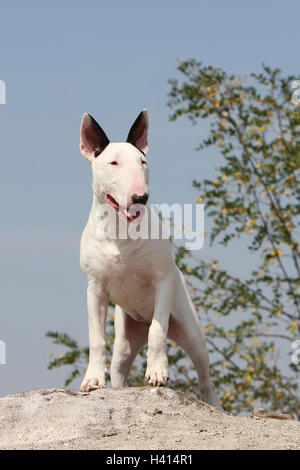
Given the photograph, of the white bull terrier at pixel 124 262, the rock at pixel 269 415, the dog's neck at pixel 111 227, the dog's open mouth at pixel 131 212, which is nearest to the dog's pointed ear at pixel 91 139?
the white bull terrier at pixel 124 262

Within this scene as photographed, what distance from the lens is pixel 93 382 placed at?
5000mm

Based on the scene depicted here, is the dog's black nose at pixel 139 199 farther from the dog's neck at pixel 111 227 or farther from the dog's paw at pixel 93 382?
the dog's paw at pixel 93 382

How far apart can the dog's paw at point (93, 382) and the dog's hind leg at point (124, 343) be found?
617 millimetres

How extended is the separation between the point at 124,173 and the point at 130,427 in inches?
69.5

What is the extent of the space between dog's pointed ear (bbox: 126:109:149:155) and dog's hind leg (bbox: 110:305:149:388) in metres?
1.40

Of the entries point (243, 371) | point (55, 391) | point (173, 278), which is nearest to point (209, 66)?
point (243, 371)

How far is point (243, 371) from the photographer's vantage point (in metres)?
8.13

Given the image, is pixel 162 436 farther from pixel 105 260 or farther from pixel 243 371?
pixel 243 371

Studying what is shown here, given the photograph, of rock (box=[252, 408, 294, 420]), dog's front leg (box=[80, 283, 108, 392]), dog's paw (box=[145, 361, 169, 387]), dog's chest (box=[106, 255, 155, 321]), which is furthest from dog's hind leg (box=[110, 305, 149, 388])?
rock (box=[252, 408, 294, 420])

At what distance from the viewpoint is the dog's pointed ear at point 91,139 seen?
5141 mm

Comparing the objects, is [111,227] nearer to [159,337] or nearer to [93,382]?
[159,337]

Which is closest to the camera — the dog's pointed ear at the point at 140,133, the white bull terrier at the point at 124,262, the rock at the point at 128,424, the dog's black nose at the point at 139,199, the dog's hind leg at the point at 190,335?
the rock at the point at 128,424

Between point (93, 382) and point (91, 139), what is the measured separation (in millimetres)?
1865

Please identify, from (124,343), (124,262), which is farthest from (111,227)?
(124,343)
